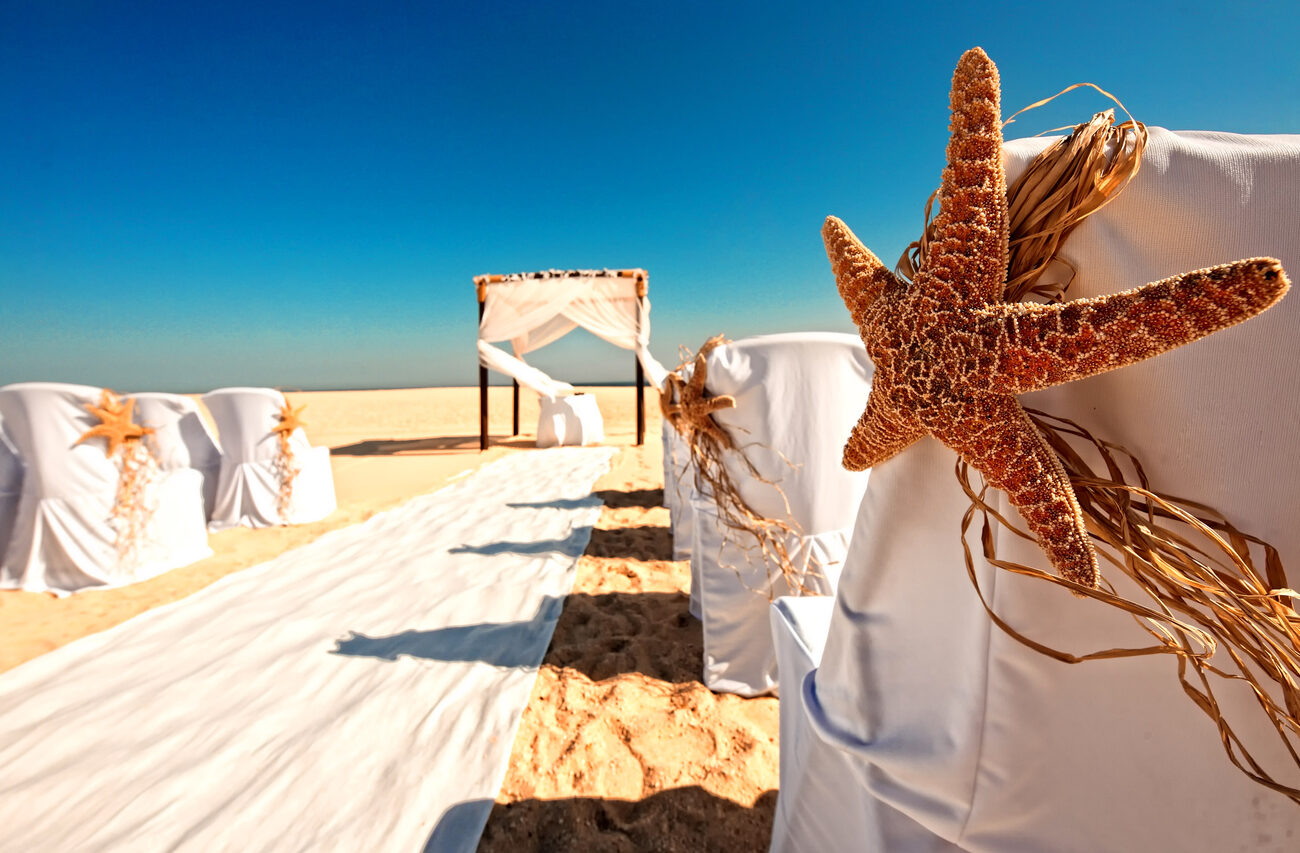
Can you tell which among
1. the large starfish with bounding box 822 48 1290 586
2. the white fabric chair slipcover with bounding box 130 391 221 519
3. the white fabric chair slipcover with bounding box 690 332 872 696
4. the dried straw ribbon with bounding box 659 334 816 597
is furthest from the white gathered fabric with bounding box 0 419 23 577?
the large starfish with bounding box 822 48 1290 586

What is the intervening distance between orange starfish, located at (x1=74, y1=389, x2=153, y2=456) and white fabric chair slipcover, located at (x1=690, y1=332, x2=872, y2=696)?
13.1 ft

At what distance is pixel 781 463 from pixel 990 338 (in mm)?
1327

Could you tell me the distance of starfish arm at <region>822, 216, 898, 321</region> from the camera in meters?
0.73

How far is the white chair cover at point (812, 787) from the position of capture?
833mm

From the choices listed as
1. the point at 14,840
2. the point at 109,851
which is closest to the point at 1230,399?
the point at 109,851

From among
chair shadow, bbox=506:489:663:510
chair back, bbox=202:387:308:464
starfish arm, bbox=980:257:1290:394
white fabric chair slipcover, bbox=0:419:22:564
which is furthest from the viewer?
chair shadow, bbox=506:489:663:510

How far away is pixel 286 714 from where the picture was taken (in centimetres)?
191

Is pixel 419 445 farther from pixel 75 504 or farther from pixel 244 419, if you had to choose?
pixel 75 504

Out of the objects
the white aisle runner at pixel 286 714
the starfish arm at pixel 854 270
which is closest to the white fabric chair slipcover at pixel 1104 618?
the starfish arm at pixel 854 270

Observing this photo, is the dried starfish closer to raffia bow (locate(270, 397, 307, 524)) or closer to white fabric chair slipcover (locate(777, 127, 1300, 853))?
white fabric chair slipcover (locate(777, 127, 1300, 853))

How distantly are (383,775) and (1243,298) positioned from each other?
2242 millimetres

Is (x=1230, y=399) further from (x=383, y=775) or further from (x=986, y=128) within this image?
(x=383, y=775)

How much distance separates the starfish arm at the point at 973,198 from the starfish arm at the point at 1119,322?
5cm

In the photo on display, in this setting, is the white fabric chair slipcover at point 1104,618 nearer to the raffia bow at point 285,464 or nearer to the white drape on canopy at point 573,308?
the raffia bow at point 285,464
